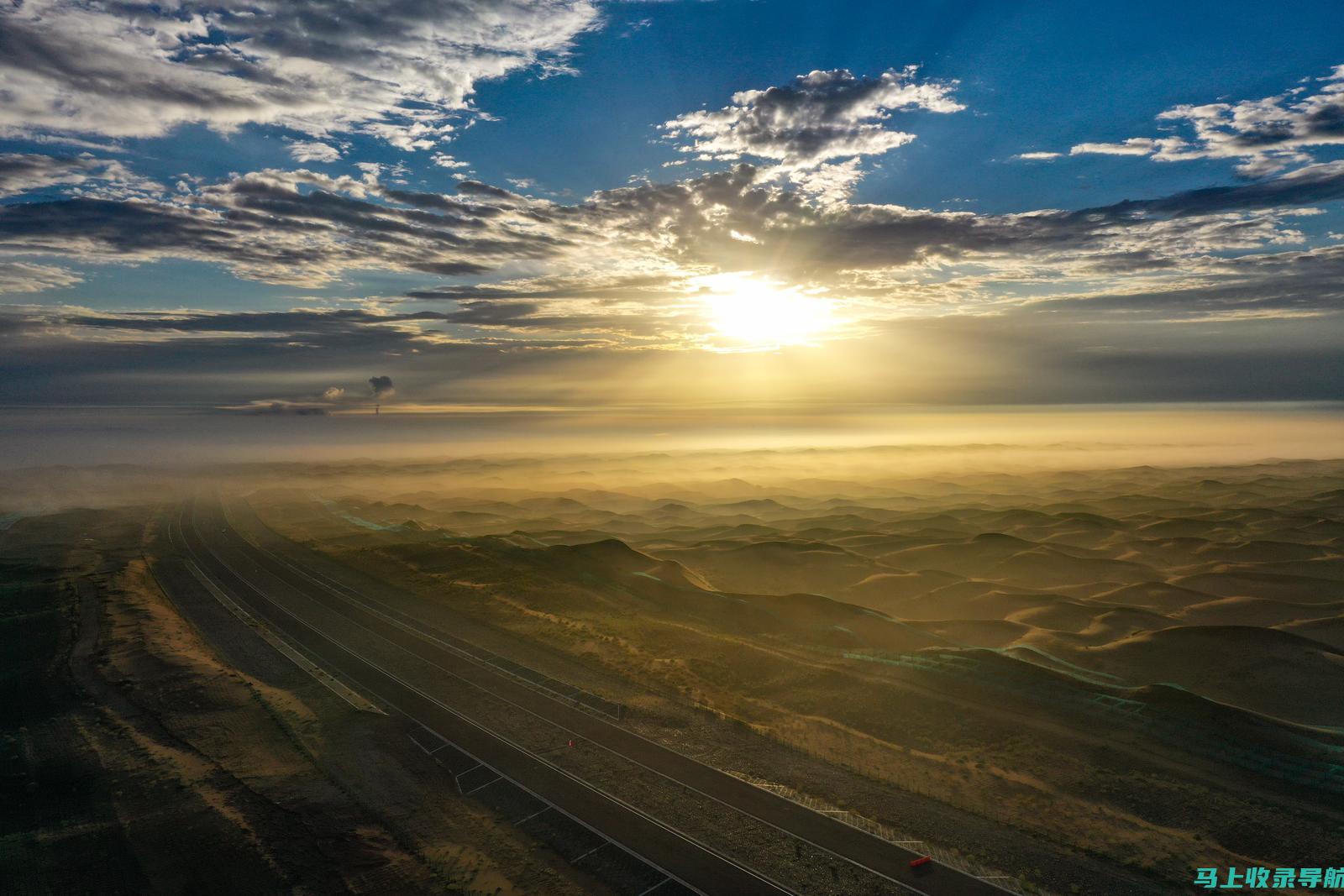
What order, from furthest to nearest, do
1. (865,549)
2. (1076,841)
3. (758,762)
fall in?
1. (865,549)
2. (758,762)
3. (1076,841)

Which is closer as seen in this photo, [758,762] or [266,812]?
[266,812]

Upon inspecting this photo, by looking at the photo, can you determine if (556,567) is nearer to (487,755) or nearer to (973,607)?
(487,755)

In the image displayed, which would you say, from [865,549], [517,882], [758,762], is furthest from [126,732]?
[865,549]

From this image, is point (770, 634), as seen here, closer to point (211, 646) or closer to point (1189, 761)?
point (1189, 761)

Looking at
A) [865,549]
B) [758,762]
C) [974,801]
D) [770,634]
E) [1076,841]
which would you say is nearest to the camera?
[1076,841]

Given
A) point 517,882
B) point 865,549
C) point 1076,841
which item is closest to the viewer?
point 517,882

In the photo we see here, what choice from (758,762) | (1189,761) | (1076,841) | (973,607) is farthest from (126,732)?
(973,607)
